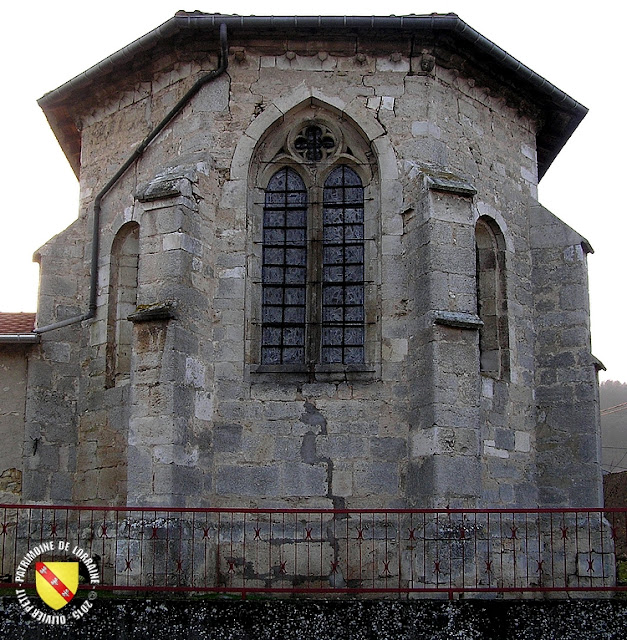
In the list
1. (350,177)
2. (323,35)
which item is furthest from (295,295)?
(323,35)

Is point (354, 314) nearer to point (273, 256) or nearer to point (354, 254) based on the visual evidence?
point (354, 254)

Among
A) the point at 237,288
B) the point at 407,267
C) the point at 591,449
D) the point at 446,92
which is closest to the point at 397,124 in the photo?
the point at 446,92

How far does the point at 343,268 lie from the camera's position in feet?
40.4

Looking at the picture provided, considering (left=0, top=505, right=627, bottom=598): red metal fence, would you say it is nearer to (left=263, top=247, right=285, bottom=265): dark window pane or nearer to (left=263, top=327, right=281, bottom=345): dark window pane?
(left=263, top=327, right=281, bottom=345): dark window pane

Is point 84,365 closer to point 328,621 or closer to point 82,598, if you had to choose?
point 82,598

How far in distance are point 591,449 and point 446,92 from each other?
495cm

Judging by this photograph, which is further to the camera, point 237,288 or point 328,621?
point 237,288

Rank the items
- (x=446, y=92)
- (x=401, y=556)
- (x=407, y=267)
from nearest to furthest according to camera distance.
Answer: (x=401, y=556) → (x=407, y=267) → (x=446, y=92)

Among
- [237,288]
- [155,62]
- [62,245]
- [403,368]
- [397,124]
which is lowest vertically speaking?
[403,368]

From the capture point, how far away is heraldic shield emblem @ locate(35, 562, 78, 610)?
356 inches

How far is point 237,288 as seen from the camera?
11930 millimetres

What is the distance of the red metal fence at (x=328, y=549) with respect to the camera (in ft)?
33.8

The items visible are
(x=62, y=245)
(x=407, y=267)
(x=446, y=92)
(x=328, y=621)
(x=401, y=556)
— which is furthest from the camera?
(x=62, y=245)

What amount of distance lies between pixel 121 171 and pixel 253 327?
3.12 m
